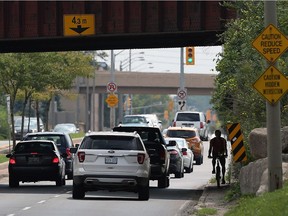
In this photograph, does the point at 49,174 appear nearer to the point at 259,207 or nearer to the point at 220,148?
the point at 220,148

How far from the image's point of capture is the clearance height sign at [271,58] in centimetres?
2116

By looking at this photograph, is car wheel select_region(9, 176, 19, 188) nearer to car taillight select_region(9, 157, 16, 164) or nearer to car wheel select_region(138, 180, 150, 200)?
car taillight select_region(9, 157, 16, 164)

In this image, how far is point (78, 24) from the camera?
3256 centimetres

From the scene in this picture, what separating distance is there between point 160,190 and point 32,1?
7.10 meters

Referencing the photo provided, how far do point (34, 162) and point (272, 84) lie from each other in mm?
13772

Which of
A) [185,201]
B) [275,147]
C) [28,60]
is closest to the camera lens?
[275,147]

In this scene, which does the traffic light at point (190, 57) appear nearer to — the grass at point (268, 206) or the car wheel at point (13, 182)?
the car wheel at point (13, 182)

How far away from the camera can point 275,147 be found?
832 inches

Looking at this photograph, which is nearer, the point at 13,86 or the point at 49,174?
the point at 49,174

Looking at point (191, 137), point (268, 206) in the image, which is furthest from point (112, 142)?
point (191, 137)

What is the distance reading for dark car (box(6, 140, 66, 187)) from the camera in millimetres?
33406

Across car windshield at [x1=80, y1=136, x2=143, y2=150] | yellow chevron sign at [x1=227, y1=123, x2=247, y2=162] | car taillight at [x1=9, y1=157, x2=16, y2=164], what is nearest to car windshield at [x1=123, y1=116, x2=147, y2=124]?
car taillight at [x1=9, y1=157, x2=16, y2=164]

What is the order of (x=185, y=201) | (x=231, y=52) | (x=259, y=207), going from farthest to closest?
(x=231, y=52), (x=185, y=201), (x=259, y=207)

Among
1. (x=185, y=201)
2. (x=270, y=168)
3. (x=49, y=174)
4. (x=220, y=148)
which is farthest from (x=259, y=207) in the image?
(x=49, y=174)
